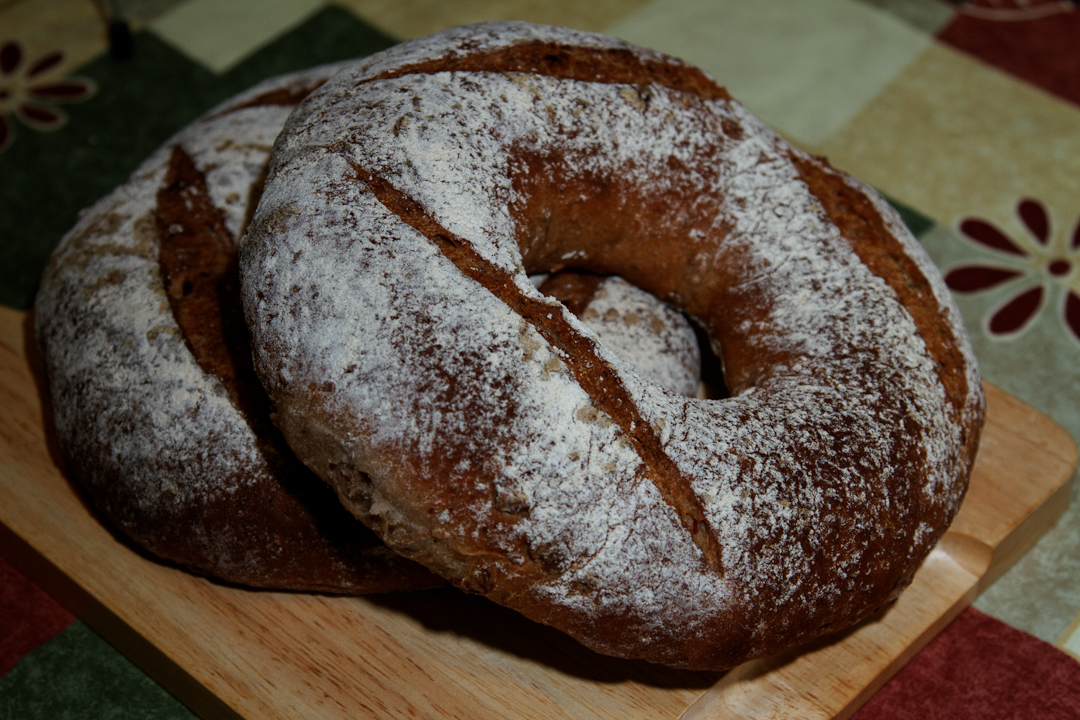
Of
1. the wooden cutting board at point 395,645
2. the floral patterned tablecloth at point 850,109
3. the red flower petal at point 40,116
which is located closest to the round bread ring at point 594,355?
the wooden cutting board at point 395,645

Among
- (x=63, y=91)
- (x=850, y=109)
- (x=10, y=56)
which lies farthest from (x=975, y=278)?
(x=10, y=56)

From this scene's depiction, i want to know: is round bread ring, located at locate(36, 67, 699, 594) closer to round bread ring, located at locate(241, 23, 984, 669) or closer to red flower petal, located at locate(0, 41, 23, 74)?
round bread ring, located at locate(241, 23, 984, 669)

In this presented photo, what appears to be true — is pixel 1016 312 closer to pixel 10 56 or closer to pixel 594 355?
pixel 594 355

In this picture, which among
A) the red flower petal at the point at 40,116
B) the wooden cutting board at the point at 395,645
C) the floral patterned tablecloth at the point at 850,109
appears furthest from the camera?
the red flower petal at the point at 40,116

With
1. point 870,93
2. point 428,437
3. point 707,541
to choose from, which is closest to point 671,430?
point 707,541

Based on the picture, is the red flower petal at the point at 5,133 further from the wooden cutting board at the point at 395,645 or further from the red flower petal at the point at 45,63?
the wooden cutting board at the point at 395,645

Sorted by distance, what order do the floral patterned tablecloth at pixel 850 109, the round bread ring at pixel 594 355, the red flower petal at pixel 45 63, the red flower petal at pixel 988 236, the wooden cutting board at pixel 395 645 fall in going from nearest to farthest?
1. the round bread ring at pixel 594 355
2. the wooden cutting board at pixel 395 645
3. the floral patterned tablecloth at pixel 850 109
4. the red flower petal at pixel 988 236
5. the red flower petal at pixel 45 63

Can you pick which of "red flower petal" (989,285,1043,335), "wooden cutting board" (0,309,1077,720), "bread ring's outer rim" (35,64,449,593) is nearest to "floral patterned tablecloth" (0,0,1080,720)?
"red flower petal" (989,285,1043,335)

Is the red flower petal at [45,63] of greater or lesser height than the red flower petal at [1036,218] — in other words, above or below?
above
